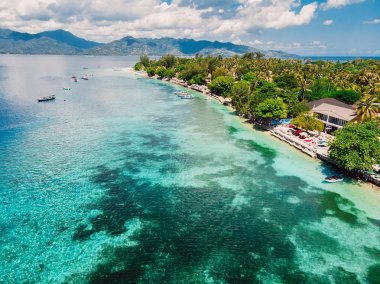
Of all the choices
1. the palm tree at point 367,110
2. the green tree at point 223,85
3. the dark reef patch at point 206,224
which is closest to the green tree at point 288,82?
the green tree at point 223,85

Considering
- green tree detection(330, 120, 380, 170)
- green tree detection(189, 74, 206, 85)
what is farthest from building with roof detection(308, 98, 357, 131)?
green tree detection(189, 74, 206, 85)

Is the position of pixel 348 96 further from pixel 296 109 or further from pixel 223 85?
pixel 223 85

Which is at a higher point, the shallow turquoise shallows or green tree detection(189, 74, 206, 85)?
green tree detection(189, 74, 206, 85)

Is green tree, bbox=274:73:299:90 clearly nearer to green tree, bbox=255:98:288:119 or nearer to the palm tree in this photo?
green tree, bbox=255:98:288:119

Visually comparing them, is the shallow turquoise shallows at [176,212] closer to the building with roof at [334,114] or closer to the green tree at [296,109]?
the green tree at [296,109]

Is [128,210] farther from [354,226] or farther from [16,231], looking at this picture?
[354,226]

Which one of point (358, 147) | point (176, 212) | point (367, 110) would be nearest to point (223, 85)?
point (367, 110)
